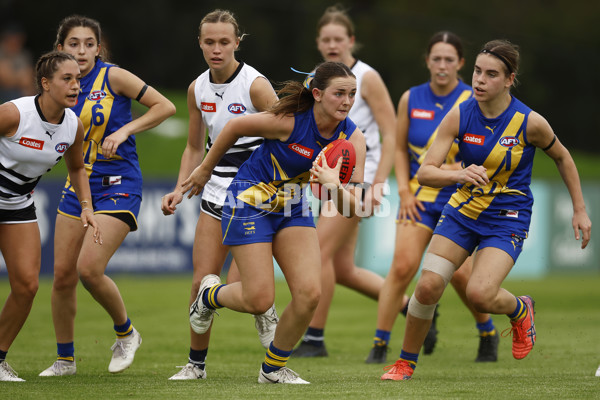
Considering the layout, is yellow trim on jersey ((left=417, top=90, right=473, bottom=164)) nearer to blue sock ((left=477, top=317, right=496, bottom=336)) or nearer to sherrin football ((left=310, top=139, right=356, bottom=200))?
blue sock ((left=477, top=317, right=496, bottom=336))

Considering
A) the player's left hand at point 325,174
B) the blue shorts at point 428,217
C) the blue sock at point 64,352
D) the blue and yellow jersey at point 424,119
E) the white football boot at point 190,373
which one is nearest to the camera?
the player's left hand at point 325,174

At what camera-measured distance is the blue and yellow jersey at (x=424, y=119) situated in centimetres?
738

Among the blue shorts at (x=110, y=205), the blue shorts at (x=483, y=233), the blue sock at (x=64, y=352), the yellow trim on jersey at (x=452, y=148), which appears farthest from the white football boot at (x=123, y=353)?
the yellow trim on jersey at (x=452, y=148)

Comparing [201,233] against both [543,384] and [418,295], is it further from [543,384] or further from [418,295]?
[543,384]

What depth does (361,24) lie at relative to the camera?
2269 centimetres

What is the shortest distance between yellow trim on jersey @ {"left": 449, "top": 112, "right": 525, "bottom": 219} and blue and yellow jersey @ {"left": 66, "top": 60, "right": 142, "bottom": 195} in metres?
2.34

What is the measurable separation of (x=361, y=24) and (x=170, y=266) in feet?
32.4

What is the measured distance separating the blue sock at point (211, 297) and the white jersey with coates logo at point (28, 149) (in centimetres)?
135

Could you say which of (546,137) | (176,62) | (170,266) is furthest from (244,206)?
(176,62)

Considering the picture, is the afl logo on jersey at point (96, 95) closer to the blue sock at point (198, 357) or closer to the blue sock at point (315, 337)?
the blue sock at point (198, 357)

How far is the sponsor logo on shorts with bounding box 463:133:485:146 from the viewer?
5.87m

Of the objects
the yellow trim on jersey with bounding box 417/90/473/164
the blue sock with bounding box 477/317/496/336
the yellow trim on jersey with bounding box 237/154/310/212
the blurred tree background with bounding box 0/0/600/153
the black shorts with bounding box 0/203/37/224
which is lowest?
the blue sock with bounding box 477/317/496/336

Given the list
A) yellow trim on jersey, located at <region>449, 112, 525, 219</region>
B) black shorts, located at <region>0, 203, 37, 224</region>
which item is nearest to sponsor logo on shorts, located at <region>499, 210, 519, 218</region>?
yellow trim on jersey, located at <region>449, 112, 525, 219</region>

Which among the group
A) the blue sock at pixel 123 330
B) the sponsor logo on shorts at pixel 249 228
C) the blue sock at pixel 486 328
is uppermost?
the sponsor logo on shorts at pixel 249 228
